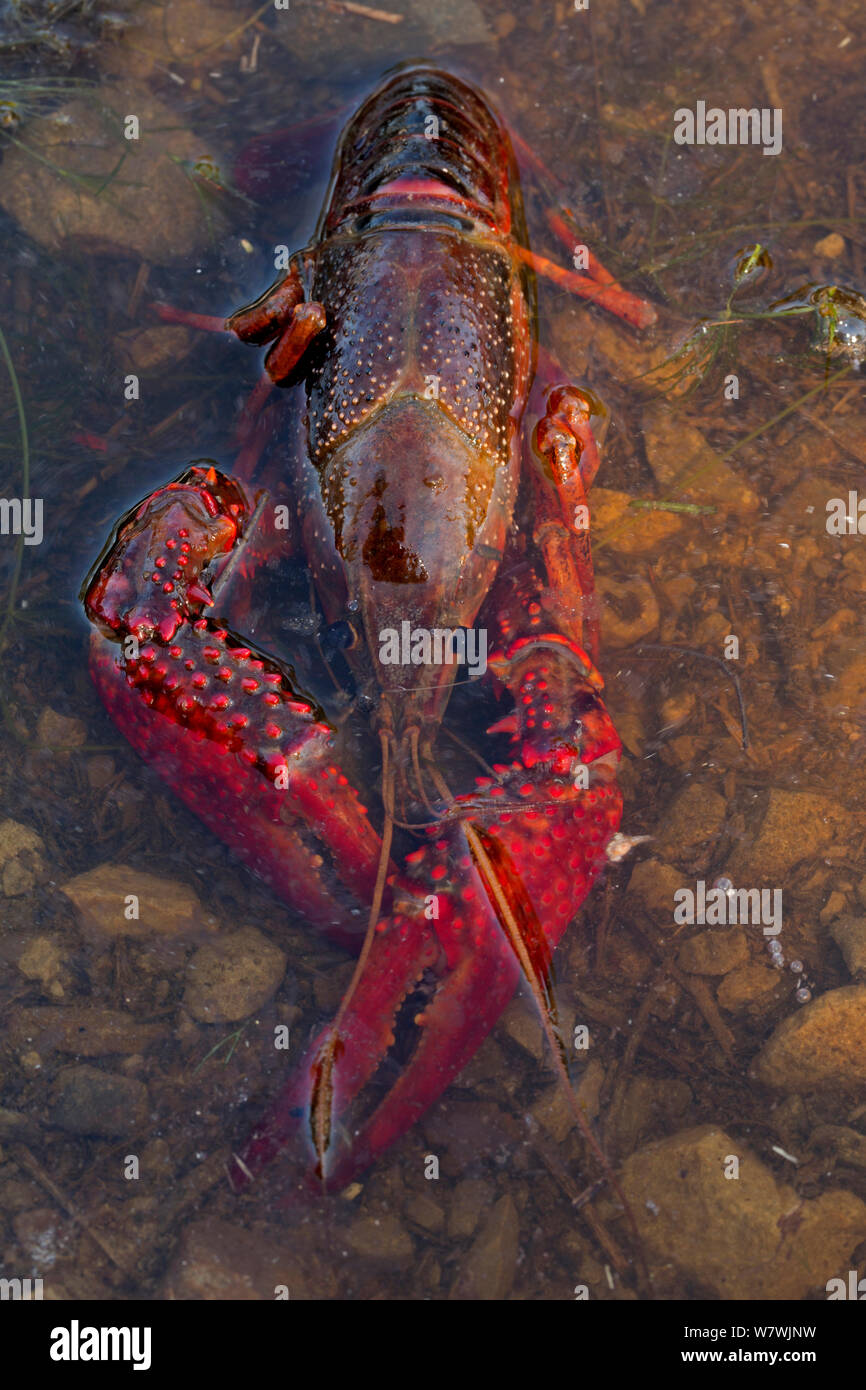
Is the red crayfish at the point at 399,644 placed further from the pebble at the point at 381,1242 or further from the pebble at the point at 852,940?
the pebble at the point at 852,940

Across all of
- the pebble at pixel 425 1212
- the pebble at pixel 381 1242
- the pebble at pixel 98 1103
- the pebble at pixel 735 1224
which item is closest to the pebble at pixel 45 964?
the pebble at pixel 98 1103

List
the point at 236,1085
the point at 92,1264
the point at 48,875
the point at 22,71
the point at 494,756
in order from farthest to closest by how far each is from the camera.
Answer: the point at 22,71, the point at 494,756, the point at 48,875, the point at 236,1085, the point at 92,1264

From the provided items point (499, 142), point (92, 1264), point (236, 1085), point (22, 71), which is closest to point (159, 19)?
point (22, 71)

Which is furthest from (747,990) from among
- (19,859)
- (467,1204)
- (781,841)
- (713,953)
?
(19,859)

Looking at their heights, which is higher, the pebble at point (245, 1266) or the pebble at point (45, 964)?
the pebble at point (45, 964)

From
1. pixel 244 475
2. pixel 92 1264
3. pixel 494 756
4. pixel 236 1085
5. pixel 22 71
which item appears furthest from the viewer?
pixel 22 71

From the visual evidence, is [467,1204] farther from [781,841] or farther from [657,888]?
[781,841]

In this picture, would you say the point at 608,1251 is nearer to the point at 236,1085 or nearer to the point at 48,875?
the point at 236,1085
